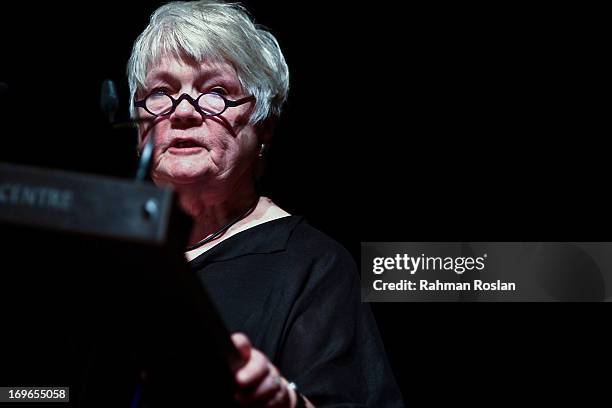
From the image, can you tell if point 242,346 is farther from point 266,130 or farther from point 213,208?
point 266,130

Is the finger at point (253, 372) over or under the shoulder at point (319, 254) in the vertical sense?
under

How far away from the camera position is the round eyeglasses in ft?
4.46

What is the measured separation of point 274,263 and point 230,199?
0.20 metres

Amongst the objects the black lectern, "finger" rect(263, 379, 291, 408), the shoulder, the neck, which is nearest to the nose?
the neck

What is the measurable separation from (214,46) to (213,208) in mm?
322

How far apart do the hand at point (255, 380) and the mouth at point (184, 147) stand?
619 millimetres

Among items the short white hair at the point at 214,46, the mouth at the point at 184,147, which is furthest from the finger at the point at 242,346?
the short white hair at the point at 214,46

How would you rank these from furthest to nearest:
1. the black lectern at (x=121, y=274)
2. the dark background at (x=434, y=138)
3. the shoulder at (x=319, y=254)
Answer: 1. the dark background at (x=434, y=138)
2. the shoulder at (x=319, y=254)
3. the black lectern at (x=121, y=274)

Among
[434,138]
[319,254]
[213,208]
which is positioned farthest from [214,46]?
[434,138]

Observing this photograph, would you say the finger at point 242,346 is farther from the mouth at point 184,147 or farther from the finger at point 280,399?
the mouth at point 184,147

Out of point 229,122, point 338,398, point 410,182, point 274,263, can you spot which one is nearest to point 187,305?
point 338,398

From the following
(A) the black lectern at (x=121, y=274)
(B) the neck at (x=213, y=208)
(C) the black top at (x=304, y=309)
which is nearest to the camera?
(A) the black lectern at (x=121, y=274)

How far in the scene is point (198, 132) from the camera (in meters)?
1.35

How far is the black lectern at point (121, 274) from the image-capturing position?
0.59m
